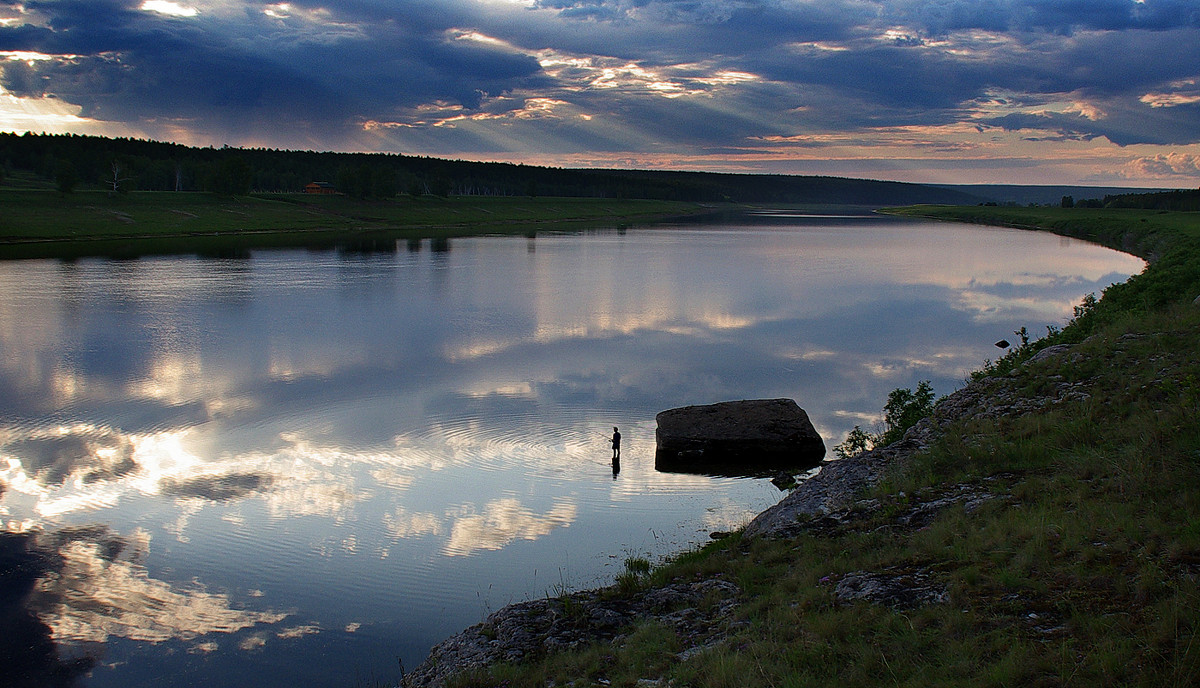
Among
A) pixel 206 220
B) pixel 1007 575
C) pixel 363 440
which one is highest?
pixel 206 220

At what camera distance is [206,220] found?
4235 inches

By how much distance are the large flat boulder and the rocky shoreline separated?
13.3 ft

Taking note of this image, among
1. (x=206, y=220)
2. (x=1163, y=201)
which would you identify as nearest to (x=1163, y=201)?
(x=1163, y=201)

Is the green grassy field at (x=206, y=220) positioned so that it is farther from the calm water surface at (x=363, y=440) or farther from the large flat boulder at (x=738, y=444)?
the large flat boulder at (x=738, y=444)

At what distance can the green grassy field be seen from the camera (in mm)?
83875

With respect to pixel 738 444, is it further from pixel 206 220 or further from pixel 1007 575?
pixel 206 220

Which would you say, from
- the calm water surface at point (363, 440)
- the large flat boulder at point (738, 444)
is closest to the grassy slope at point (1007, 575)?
the calm water surface at point (363, 440)

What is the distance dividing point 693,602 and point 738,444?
332 inches

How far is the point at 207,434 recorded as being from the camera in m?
19.5

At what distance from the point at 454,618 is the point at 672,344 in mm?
21237

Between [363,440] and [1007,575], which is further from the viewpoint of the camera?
[363,440]

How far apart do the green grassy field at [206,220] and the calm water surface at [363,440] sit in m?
43.2

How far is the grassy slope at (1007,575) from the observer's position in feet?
22.3

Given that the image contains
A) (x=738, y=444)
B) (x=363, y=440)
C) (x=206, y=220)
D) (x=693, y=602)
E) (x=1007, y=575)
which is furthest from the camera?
(x=206, y=220)
